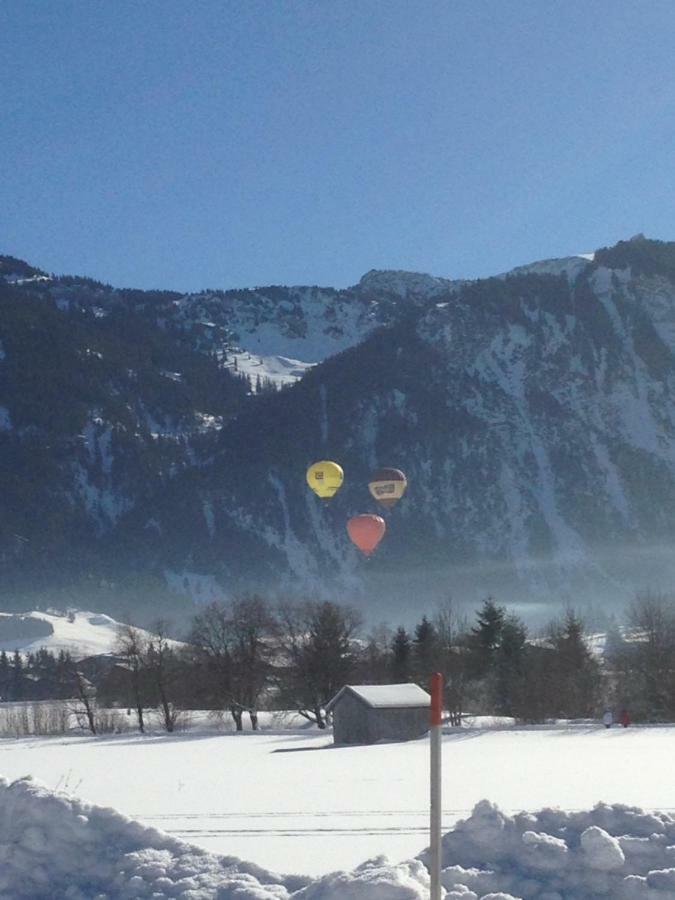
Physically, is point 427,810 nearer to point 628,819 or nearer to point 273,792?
point 273,792

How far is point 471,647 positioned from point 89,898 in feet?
209

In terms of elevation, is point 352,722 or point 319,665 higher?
point 319,665

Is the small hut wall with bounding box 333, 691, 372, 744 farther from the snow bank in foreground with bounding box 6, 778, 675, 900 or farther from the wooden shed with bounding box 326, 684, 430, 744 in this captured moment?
the snow bank in foreground with bounding box 6, 778, 675, 900

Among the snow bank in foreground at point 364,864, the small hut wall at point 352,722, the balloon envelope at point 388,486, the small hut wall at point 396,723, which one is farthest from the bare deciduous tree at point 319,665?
the snow bank in foreground at point 364,864

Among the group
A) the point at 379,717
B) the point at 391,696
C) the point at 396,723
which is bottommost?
the point at 396,723

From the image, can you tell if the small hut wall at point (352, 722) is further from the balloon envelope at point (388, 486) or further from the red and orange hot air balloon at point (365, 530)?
the balloon envelope at point (388, 486)

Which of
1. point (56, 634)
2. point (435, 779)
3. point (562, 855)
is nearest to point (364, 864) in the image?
point (562, 855)

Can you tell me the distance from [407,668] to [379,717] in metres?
27.2

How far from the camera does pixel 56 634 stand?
550ft

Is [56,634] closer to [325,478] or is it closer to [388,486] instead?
[325,478]

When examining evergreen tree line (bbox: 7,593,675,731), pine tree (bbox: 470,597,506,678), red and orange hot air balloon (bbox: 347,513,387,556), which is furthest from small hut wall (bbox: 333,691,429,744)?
pine tree (bbox: 470,597,506,678)

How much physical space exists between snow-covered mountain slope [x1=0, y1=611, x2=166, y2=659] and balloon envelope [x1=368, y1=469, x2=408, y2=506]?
102 metres

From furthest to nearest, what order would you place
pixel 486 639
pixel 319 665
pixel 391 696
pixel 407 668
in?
pixel 407 668
pixel 486 639
pixel 319 665
pixel 391 696

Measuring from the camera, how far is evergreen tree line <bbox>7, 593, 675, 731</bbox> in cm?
6356
